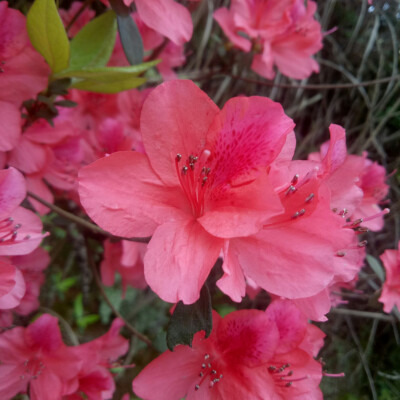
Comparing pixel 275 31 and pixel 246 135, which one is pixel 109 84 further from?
pixel 275 31

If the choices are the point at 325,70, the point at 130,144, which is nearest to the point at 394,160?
the point at 325,70

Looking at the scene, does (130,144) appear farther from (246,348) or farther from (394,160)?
(394,160)

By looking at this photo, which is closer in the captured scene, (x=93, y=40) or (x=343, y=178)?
(x=343, y=178)

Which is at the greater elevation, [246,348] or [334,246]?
[334,246]

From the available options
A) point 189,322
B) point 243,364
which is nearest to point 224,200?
point 189,322

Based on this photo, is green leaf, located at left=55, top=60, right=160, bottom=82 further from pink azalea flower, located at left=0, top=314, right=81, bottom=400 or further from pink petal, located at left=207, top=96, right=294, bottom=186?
pink azalea flower, located at left=0, top=314, right=81, bottom=400

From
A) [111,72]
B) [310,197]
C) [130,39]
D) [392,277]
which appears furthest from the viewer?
[392,277]
